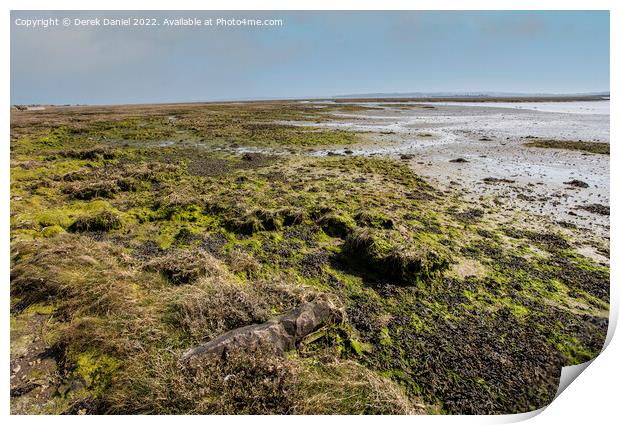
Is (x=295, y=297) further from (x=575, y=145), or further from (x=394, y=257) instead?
(x=575, y=145)

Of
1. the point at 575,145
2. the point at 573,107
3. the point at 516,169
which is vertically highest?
the point at 573,107

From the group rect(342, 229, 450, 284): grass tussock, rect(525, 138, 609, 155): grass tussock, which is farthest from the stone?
rect(525, 138, 609, 155): grass tussock

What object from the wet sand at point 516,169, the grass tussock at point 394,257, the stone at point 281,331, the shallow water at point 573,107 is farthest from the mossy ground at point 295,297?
the shallow water at point 573,107

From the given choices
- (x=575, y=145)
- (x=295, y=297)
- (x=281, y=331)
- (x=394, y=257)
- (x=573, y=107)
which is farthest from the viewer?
(x=573, y=107)

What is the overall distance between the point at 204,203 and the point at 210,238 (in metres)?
2.89

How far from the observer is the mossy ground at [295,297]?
15.9ft

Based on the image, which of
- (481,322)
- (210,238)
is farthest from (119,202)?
(481,322)

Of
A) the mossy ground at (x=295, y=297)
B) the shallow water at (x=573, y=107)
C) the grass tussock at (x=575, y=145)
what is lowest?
the mossy ground at (x=295, y=297)

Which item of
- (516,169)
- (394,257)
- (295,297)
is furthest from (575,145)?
(295,297)

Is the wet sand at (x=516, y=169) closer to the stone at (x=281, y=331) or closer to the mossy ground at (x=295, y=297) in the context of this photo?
the mossy ground at (x=295, y=297)

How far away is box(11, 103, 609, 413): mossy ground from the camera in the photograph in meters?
4.84

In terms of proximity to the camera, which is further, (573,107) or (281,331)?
(573,107)

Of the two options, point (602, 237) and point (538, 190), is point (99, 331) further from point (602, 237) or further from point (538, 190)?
point (538, 190)

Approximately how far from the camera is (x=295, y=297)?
6684 mm
